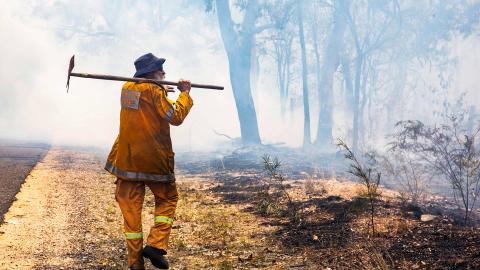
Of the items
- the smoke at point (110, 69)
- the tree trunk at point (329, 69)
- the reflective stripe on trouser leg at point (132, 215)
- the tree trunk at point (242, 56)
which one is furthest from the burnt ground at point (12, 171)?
the smoke at point (110, 69)

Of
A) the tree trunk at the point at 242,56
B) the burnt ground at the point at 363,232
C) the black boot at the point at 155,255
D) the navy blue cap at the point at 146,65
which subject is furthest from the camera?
the tree trunk at the point at 242,56

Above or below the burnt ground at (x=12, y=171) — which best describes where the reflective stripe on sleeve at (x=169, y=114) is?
above

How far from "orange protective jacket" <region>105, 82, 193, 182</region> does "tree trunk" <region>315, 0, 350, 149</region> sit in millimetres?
18539

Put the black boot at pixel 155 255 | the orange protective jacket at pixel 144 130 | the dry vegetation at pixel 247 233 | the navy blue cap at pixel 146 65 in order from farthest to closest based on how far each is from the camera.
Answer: the dry vegetation at pixel 247 233, the navy blue cap at pixel 146 65, the orange protective jacket at pixel 144 130, the black boot at pixel 155 255

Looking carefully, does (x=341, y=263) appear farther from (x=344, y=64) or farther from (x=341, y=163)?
(x=344, y=64)

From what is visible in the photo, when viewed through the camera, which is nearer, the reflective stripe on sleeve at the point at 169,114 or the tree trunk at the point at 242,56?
the reflective stripe on sleeve at the point at 169,114

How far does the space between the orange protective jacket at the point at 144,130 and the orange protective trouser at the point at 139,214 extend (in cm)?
9

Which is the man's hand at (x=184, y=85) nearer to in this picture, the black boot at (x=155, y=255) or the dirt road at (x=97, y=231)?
the black boot at (x=155, y=255)

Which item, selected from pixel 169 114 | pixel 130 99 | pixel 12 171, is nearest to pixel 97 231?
pixel 130 99

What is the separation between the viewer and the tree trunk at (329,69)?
2236 centimetres

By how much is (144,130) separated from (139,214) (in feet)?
2.11

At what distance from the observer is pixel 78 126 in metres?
38.6

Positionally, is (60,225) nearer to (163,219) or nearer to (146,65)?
(163,219)

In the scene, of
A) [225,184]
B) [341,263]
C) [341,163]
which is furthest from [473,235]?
[341,163]
